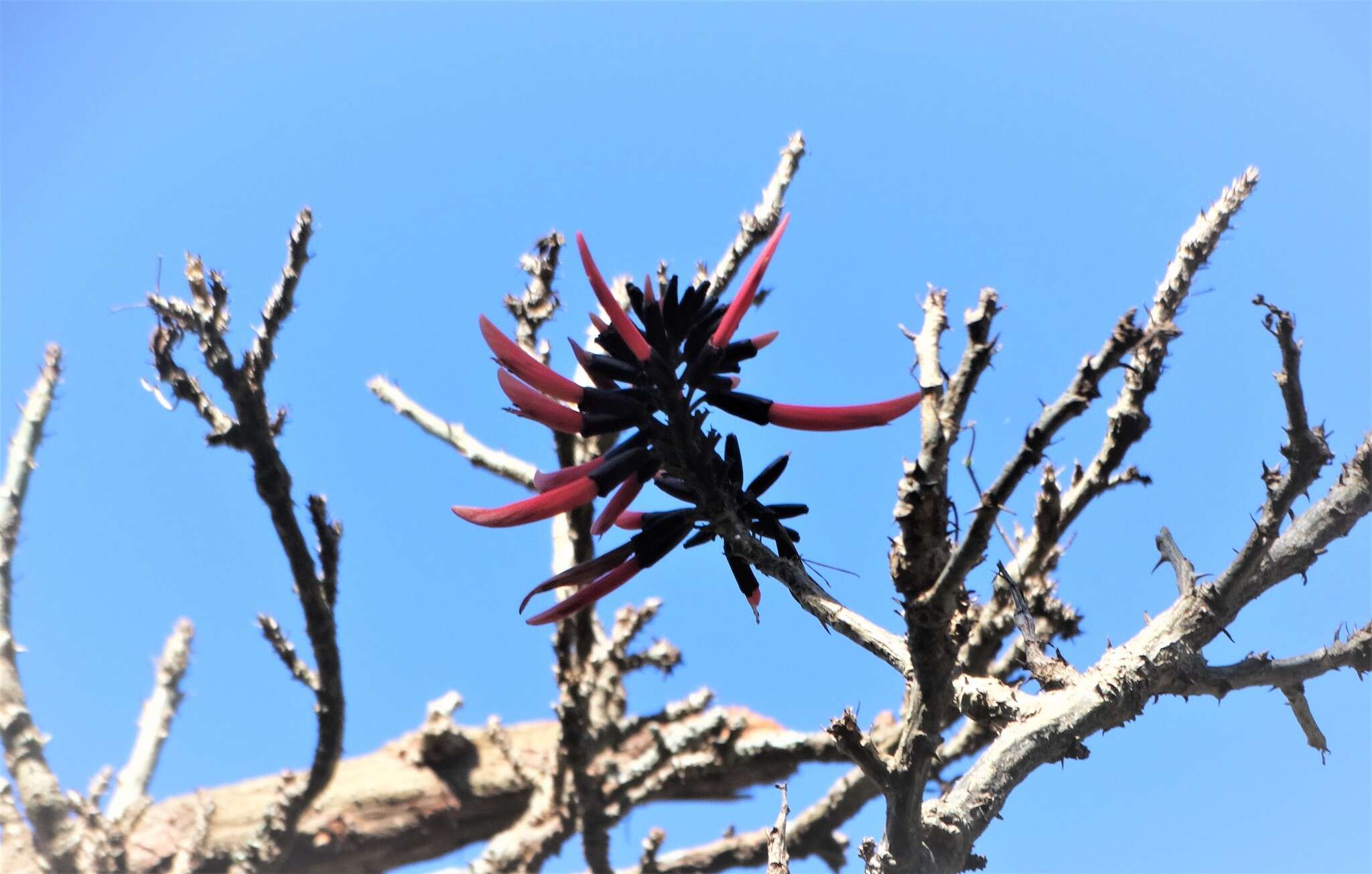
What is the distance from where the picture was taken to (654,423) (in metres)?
1.69

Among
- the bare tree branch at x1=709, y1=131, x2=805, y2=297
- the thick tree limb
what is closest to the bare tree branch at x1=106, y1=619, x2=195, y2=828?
the thick tree limb

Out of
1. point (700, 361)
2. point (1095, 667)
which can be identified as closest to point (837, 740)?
point (1095, 667)

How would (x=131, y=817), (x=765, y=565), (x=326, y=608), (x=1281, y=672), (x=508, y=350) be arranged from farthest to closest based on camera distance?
(x=131, y=817)
(x=326, y=608)
(x=1281, y=672)
(x=508, y=350)
(x=765, y=565)

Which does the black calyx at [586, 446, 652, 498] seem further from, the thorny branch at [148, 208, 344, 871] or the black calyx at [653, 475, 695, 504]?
the thorny branch at [148, 208, 344, 871]

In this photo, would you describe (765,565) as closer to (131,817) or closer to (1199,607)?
(1199,607)

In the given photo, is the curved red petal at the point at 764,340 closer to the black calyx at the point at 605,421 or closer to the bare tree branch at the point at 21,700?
the black calyx at the point at 605,421

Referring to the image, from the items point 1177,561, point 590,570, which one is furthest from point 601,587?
point 1177,561

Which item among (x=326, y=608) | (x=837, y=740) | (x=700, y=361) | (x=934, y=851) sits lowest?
(x=934, y=851)

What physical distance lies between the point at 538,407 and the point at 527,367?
0.09 metres

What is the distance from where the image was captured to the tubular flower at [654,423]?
1663 millimetres

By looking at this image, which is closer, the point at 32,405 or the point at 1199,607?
the point at 1199,607

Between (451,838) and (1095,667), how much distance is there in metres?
4.21

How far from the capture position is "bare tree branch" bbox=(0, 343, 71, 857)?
4352 mm

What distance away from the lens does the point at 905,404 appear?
168 cm
